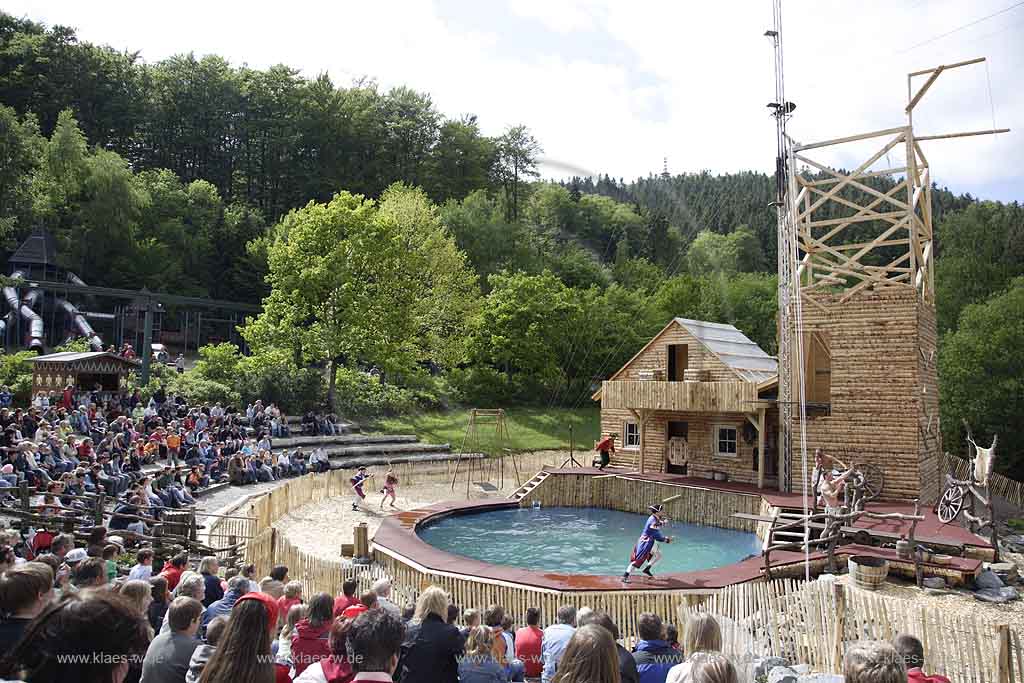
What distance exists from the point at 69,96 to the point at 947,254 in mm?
65400

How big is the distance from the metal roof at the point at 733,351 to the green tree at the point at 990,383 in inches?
404

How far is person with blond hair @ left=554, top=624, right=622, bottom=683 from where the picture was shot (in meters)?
3.62

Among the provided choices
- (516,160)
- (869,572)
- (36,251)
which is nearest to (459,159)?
(516,160)

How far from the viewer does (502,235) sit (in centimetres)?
5706

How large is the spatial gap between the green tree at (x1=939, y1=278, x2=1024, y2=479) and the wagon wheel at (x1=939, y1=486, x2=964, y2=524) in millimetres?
16793

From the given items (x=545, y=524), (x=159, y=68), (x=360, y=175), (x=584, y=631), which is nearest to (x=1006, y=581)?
(x=545, y=524)

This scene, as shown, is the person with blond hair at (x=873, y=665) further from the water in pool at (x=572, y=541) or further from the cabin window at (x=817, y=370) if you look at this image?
the cabin window at (x=817, y=370)

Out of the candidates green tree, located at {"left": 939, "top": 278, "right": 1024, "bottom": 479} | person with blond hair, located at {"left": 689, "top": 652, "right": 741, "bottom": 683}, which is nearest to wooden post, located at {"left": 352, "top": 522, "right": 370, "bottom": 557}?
person with blond hair, located at {"left": 689, "top": 652, "right": 741, "bottom": 683}

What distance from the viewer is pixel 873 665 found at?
3328mm

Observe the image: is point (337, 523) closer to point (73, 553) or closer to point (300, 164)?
point (73, 553)

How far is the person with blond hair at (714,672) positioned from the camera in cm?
339

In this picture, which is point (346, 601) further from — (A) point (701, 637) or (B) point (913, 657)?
(B) point (913, 657)

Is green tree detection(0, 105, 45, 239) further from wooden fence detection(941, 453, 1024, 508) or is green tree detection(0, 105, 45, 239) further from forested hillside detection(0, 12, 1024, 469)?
wooden fence detection(941, 453, 1024, 508)

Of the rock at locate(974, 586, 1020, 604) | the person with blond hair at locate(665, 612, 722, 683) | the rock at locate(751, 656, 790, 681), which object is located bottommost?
the rock at locate(974, 586, 1020, 604)
